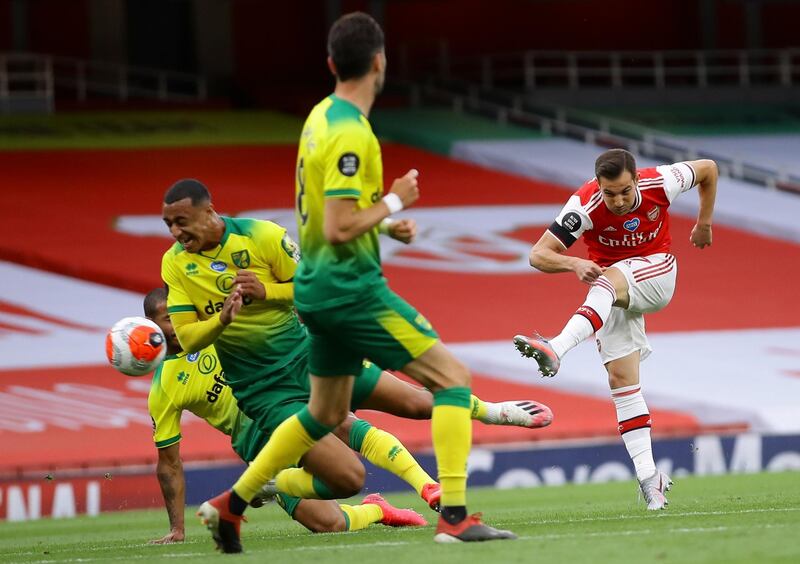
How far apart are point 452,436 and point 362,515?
2.34 meters

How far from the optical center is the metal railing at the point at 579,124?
27.6 m

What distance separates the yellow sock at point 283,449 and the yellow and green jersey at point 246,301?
115cm

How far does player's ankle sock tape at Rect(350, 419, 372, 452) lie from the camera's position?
8.42 metres

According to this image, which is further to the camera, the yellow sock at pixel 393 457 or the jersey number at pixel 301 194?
the yellow sock at pixel 393 457

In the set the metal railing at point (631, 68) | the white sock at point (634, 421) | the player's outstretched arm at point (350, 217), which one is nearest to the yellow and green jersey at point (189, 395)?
the white sock at point (634, 421)

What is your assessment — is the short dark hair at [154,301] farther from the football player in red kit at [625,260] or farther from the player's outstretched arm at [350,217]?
the player's outstretched arm at [350,217]

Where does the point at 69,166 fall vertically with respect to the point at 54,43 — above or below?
below

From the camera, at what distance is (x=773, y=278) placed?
2234 cm

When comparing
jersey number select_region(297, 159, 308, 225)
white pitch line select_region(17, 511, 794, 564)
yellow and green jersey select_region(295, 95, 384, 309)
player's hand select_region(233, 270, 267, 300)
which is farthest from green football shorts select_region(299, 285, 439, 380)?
player's hand select_region(233, 270, 267, 300)

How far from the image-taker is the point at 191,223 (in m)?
7.79

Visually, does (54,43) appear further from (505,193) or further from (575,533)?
(575,533)

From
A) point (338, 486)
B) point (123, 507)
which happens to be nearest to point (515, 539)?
point (338, 486)

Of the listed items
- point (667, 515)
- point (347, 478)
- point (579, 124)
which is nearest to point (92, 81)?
point (579, 124)

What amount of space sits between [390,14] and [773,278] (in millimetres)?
13979
